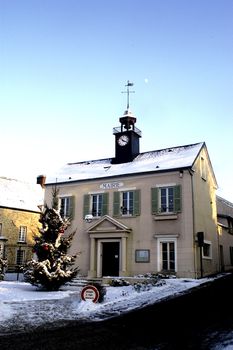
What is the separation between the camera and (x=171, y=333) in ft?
31.5

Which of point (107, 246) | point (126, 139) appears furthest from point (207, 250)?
point (126, 139)

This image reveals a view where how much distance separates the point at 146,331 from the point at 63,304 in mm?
5054

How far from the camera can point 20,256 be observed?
36906mm

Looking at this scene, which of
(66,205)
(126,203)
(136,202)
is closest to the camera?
(136,202)

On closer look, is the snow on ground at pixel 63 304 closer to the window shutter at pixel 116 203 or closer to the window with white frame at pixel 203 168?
the window shutter at pixel 116 203

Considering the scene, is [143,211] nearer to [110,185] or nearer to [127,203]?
[127,203]

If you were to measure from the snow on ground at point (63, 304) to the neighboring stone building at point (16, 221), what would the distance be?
18.1 m

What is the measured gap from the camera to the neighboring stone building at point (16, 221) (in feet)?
117

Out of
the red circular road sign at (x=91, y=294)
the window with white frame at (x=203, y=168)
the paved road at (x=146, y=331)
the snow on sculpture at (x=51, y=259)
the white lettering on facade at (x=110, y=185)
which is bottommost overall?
the paved road at (x=146, y=331)

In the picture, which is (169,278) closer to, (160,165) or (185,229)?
(185,229)

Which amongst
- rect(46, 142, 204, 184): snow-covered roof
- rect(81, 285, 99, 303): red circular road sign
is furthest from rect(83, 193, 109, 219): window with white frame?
rect(81, 285, 99, 303): red circular road sign

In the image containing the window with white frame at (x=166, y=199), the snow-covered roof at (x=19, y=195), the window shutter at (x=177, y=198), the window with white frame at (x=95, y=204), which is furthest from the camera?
the snow-covered roof at (x=19, y=195)

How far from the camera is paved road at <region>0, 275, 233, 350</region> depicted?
825 cm

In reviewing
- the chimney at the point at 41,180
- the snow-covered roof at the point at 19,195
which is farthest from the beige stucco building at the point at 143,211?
the chimney at the point at 41,180
